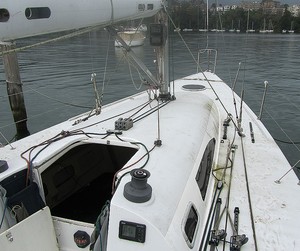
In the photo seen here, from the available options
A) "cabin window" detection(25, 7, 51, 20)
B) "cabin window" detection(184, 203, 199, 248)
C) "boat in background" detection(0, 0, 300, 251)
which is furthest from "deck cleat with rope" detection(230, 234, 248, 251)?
"cabin window" detection(25, 7, 51, 20)

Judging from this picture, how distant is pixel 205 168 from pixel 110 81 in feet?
56.0

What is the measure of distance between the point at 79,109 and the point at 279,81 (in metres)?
13.0

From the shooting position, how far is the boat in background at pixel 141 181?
10.6 ft

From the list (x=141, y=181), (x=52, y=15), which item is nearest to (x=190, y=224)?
(x=141, y=181)

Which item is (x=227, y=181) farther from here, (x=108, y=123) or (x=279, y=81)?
(x=279, y=81)

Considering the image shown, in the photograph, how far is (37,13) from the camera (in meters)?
3.03

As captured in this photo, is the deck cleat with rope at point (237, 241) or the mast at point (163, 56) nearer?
the deck cleat with rope at point (237, 241)

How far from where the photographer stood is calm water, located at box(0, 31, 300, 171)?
1355 cm

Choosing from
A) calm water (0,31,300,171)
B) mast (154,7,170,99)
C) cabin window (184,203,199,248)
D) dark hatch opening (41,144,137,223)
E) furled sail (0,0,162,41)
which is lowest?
calm water (0,31,300,171)

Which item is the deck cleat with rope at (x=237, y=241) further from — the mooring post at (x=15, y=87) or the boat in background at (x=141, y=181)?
the mooring post at (x=15, y=87)

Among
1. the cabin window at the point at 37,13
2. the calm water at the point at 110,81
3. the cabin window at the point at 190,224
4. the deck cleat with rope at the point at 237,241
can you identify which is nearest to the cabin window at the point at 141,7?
the cabin window at the point at 37,13

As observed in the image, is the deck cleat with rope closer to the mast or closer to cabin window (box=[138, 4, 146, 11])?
cabin window (box=[138, 4, 146, 11])

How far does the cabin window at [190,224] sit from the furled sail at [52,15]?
92.9 inches

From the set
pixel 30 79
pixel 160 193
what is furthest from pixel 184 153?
pixel 30 79
